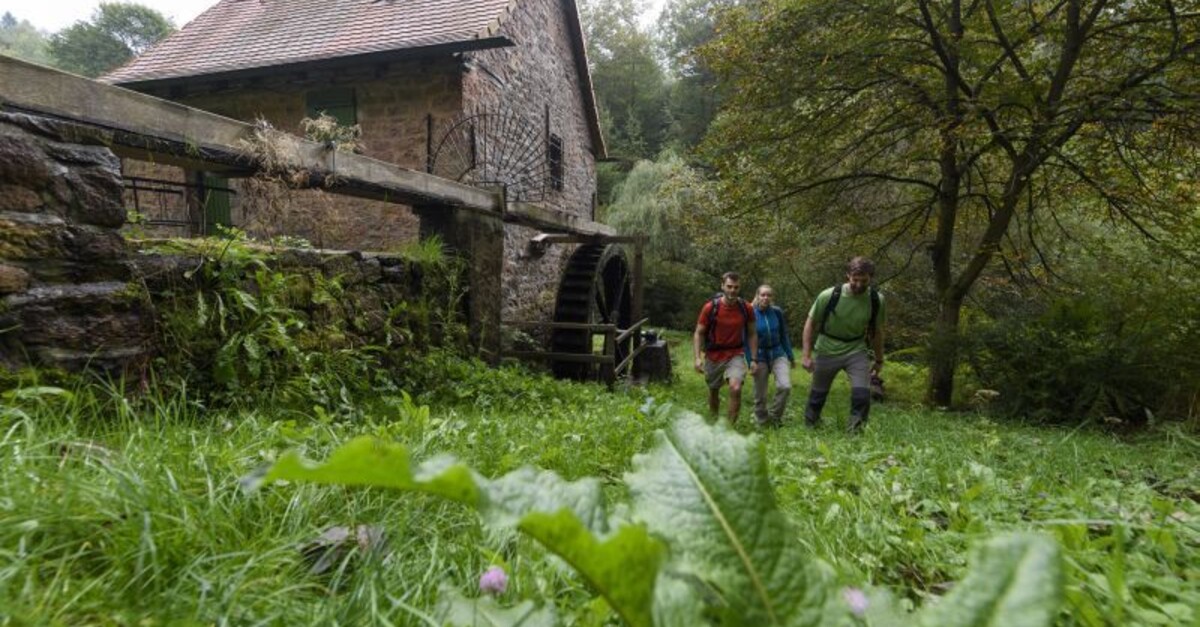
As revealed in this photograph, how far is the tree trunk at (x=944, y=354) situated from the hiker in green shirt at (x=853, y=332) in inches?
160

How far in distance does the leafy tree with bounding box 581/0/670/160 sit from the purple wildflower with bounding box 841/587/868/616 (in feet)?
94.4

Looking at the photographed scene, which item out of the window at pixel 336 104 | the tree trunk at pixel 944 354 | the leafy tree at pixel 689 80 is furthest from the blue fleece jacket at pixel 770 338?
the leafy tree at pixel 689 80

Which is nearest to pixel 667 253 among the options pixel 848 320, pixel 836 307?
pixel 836 307

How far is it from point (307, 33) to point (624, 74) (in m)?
23.6

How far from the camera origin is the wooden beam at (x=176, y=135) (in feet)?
7.89

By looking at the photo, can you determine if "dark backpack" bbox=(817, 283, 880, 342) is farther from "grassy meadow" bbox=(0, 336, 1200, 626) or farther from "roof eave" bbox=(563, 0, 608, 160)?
"roof eave" bbox=(563, 0, 608, 160)

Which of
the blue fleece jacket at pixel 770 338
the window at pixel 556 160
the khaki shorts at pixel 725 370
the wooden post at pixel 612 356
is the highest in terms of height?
the window at pixel 556 160

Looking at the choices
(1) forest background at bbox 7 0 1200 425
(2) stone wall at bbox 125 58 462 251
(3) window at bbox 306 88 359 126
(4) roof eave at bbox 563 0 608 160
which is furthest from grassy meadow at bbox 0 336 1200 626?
(4) roof eave at bbox 563 0 608 160

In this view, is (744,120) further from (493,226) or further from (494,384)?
(494,384)

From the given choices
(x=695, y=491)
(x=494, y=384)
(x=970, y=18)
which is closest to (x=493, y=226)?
(x=494, y=384)

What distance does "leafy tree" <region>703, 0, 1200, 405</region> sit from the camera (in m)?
6.80

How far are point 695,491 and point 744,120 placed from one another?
9.08 metres

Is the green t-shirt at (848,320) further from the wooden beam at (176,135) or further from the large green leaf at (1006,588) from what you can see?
the large green leaf at (1006,588)

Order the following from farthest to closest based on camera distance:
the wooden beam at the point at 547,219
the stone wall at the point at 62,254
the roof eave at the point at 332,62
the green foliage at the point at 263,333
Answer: the roof eave at the point at 332,62
the wooden beam at the point at 547,219
the green foliage at the point at 263,333
the stone wall at the point at 62,254
